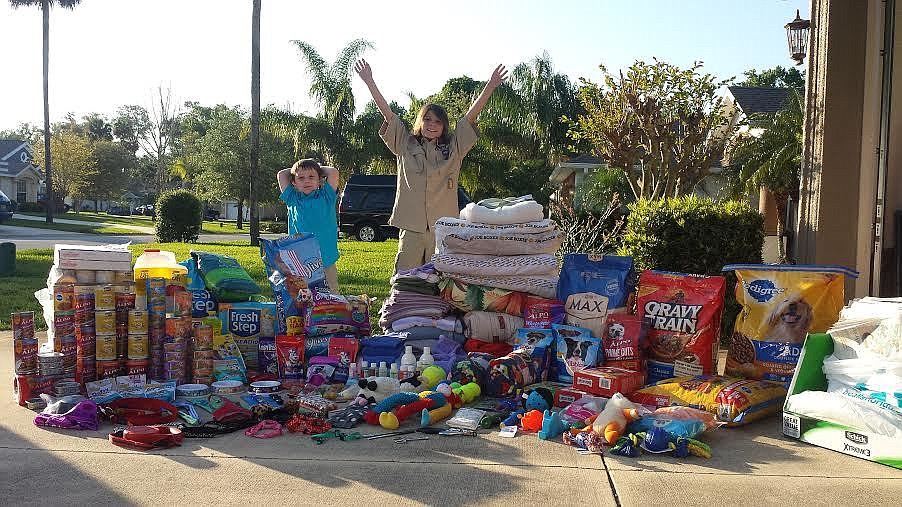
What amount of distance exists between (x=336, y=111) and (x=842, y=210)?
28251mm

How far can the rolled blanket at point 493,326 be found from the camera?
5543mm

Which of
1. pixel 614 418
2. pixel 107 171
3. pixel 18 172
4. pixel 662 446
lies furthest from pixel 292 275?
pixel 18 172

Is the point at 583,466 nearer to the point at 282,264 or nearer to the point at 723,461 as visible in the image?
the point at 723,461

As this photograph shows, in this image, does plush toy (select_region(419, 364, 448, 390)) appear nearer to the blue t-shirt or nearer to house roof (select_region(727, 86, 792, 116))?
the blue t-shirt

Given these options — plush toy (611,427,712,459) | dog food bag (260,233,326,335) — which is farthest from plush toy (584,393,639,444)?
dog food bag (260,233,326,335)

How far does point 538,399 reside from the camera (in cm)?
438

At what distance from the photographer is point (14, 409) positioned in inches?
173

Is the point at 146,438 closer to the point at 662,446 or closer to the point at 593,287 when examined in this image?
the point at 662,446

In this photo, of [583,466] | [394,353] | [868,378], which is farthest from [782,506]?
[394,353]

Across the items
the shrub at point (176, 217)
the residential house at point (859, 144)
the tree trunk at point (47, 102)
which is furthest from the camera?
the tree trunk at point (47, 102)

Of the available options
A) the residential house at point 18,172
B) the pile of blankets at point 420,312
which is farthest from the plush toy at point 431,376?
the residential house at point 18,172

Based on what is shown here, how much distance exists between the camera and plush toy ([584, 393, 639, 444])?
12.4 ft

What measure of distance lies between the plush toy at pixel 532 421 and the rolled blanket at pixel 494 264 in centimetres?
161

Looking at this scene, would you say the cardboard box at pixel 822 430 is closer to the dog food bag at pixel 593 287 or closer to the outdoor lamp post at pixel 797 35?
the dog food bag at pixel 593 287
